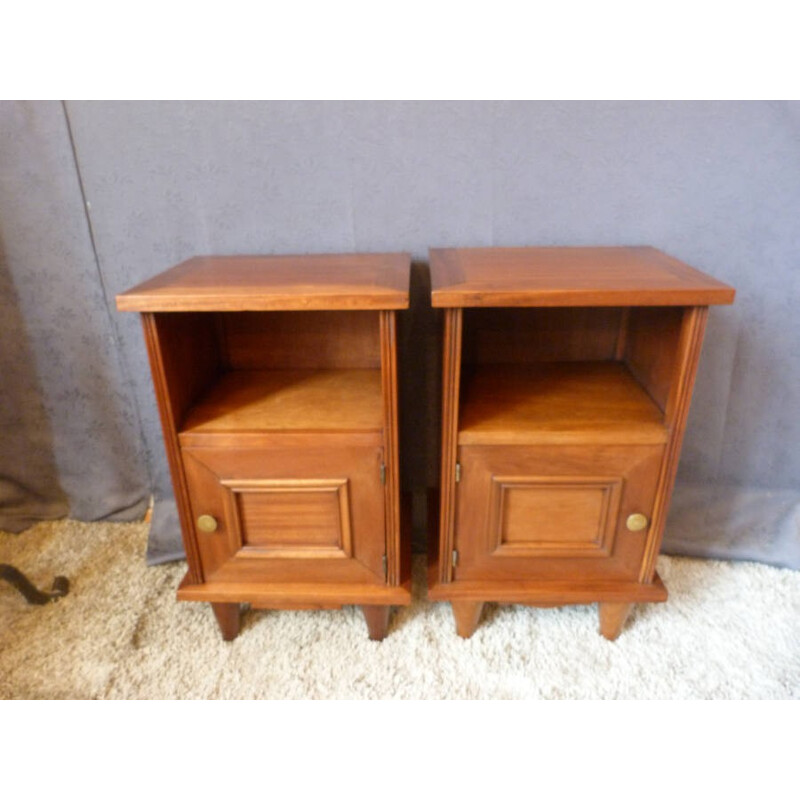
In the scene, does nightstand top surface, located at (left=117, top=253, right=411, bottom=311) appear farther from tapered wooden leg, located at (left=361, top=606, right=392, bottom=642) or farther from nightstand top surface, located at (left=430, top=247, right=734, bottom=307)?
tapered wooden leg, located at (left=361, top=606, right=392, bottom=642)

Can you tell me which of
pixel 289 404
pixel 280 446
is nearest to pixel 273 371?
pixel 289 404

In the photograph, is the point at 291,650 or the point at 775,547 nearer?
the point at 291,650

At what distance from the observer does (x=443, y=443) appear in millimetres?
1012

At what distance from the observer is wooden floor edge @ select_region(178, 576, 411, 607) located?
3.62 ft

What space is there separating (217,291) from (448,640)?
2.52ft

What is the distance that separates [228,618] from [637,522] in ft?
2.53

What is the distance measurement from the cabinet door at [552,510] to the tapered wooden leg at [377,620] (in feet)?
0.52

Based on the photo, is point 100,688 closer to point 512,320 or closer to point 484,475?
point 484,475

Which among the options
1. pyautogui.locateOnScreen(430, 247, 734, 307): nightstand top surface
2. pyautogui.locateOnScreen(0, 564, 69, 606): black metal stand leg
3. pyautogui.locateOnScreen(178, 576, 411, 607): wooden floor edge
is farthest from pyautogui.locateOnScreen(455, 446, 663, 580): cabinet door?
pyautogui.locateOnScreen(0, 564, 69, 606): black metal stand leg

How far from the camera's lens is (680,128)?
113cm

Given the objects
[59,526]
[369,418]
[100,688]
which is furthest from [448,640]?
[59,526]

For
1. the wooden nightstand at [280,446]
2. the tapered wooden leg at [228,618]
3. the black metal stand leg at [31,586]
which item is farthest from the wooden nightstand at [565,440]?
the black metal stand leg at [31,586]

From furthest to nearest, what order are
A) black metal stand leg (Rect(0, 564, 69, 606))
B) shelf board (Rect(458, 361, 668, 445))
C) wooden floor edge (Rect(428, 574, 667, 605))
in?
black metal stand leg (Rect(0, 564, 69, 606))
wooden floor edge (Rect(428, 574, 667, 605))
shelf board (Rect(458, 361, 668, 445))

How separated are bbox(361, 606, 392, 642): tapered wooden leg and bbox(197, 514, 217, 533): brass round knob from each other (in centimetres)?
32
